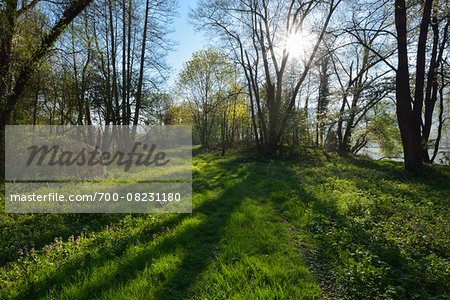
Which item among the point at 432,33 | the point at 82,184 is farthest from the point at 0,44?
the point at 432,33

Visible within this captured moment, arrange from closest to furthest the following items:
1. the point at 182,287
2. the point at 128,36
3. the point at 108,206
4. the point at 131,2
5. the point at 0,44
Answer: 1. the point at 182,287
2. the point at 108,206
3. the point at 0,44
4. the point at 131,2
5. the point at 128,36

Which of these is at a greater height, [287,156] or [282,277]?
[287,156]

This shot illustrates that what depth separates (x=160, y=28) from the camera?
13688mm

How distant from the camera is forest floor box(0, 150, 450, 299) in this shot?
270 centimetres

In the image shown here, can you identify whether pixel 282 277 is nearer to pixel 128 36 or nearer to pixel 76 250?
pixel 76 250

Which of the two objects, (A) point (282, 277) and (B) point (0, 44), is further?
(B) point (0, 44)

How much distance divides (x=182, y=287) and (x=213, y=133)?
1482 inches

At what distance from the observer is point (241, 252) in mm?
3605

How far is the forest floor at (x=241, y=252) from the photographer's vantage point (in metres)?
2.70

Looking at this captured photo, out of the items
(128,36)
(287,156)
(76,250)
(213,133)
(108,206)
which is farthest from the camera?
(213,133)

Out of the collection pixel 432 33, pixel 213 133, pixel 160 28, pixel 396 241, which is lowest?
pixel 396 241

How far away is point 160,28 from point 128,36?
8.36 feet

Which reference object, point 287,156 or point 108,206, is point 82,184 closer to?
point 108,206

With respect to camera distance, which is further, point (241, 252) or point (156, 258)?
point (241, 252)
